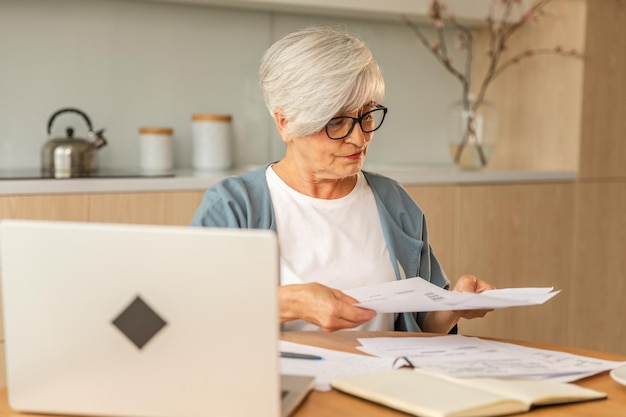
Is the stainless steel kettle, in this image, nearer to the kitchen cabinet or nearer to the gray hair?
the kitchen cabinet

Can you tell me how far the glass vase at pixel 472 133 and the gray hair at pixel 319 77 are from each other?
1.76 m

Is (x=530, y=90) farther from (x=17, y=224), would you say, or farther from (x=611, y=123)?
(x=17, y=224)

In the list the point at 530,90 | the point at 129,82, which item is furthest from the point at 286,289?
the point at 530,90

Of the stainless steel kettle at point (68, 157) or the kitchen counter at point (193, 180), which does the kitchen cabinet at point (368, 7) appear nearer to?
the kitchen counter at point (193, 180)

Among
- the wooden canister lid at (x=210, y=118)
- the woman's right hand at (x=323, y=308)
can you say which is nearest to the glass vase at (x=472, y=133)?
the wooden canister lid at (x=210, y=118)

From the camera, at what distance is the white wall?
10.6ft

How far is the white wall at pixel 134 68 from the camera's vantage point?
10.6ft

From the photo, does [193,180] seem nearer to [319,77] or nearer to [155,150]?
[155,150]

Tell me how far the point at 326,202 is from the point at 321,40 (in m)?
0.39

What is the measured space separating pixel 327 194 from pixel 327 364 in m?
0.73

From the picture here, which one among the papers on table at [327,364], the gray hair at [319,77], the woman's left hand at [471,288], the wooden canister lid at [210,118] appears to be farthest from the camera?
the wooden canister lid at [210,118]

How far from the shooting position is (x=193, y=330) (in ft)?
3.59

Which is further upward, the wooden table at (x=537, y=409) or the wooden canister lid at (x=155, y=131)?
the wooden canister lid at (x=155, y=131)

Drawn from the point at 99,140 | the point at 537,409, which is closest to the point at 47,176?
the point at 99,140
